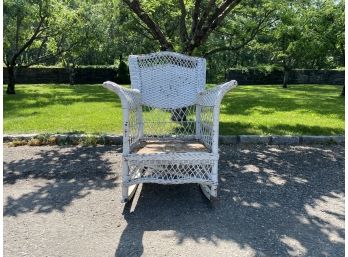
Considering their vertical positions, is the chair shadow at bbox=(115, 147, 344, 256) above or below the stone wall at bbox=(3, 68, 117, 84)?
below

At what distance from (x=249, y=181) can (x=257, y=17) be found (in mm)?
5784

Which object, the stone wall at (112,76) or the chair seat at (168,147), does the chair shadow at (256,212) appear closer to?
the chair seat at (168,147)

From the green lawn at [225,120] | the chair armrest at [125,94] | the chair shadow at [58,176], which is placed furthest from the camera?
the green lawn at [225,120]

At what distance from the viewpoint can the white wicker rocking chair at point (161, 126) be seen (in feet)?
9.72

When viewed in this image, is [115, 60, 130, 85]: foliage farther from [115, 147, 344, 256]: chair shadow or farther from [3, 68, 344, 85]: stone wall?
[115, 147, 344, 256]: chair shadow

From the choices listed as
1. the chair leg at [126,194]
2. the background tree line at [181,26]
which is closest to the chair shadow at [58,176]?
the chair leg at [126,194]

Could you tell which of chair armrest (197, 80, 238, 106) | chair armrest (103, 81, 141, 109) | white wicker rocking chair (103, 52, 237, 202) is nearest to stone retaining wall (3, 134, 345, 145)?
white wicker rocking chair (103, 52, 237, 202)

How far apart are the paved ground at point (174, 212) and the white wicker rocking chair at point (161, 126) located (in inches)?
9.0

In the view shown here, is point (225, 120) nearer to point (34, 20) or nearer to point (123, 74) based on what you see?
point (34, 20)

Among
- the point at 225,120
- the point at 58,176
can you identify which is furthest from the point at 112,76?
the point at 58,176

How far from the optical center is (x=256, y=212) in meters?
3.00

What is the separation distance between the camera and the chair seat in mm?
3189

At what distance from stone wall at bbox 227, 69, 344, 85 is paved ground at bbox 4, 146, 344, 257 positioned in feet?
63.5

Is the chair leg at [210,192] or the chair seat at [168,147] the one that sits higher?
the chair seat at [168,147]
